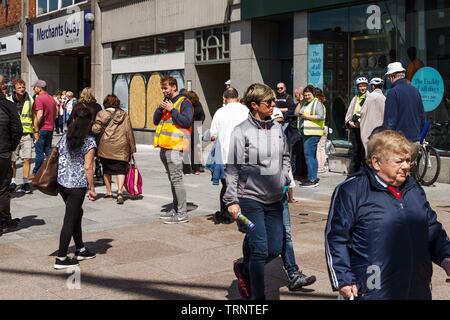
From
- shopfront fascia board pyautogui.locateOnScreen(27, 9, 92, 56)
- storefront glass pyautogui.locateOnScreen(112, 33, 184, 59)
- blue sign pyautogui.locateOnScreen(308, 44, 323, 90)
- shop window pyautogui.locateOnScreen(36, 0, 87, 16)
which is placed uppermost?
shop window pyautogui.locateOnScreen(36, 0, 87, 16)

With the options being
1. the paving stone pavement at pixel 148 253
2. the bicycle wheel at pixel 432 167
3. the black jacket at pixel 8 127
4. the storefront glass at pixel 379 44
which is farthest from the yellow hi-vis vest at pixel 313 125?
the black jacket at pixel 8 127

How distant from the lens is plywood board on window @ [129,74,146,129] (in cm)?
2129

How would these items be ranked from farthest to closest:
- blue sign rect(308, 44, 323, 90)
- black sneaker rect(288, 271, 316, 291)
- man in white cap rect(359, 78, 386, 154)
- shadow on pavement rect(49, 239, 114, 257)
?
blue sign rect(308, 44, 323, 90), man in white cap rect(359, 78, 386, 154), shadow on pavement rect(49, 239, 114, 257), black sneaker rect(288, 271, 316, 291)

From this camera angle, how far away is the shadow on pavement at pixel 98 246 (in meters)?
7.02

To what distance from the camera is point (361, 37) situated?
13656 millimetres

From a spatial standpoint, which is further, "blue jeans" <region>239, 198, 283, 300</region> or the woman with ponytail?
the woman with ponytail

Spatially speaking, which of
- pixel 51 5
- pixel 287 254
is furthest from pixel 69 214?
pixel 51 5

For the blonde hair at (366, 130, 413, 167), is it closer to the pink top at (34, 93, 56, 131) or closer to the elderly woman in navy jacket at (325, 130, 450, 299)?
the elderly woman in navy jacket at (325, 130, 450, 299)

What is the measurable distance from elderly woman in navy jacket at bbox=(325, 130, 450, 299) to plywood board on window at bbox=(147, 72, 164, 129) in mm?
17105

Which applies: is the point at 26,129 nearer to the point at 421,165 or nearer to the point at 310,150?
the point at 310,150

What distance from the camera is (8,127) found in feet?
25.9

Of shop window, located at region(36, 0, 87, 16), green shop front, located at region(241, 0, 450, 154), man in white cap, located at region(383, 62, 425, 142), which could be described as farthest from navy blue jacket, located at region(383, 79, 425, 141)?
shop window, located at region(36, 0, 87, 16)

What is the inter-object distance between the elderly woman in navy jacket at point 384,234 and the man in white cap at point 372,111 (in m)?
6.50

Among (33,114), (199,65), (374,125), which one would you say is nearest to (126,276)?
(374,125)
